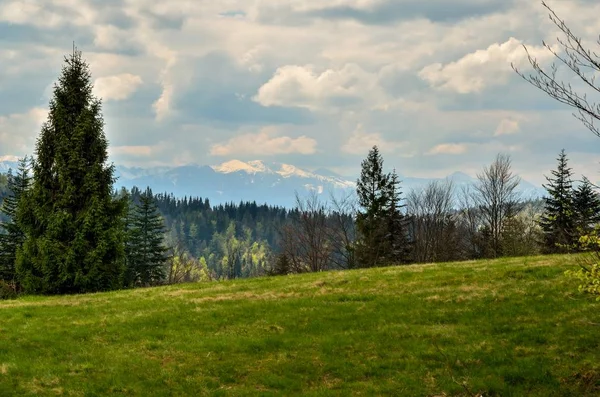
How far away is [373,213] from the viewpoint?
60344 millimetres

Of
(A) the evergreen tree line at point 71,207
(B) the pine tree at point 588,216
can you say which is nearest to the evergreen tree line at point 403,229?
(A) the evergreen tree line at point 71,207

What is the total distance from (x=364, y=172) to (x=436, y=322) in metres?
44.9

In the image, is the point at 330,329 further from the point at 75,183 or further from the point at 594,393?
the point at 75,183

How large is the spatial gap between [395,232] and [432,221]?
62.0 feet

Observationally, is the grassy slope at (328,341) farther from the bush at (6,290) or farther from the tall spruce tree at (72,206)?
the bush at (6,290)

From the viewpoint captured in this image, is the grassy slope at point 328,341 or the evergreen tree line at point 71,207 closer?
the grassy slope at point 328,341

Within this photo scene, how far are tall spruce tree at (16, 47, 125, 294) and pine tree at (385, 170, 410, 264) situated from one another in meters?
33.5

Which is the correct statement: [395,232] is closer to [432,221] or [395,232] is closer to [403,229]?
[403,229]

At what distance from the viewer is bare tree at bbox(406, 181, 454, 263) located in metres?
69.1

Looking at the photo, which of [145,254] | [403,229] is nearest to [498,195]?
[403,229]

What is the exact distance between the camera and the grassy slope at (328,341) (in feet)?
41.7

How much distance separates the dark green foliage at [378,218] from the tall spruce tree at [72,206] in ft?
103

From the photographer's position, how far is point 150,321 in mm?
19438

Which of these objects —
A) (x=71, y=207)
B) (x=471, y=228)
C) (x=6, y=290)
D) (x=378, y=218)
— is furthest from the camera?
(x=471, y=228)
